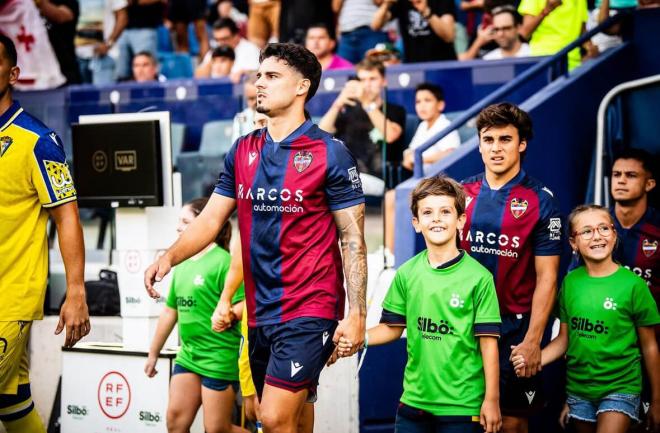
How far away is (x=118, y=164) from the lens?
25.2ft

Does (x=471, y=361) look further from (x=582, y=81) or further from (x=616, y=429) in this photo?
(x=582, y=81)

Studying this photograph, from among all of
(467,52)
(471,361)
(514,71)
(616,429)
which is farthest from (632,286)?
(467,52)

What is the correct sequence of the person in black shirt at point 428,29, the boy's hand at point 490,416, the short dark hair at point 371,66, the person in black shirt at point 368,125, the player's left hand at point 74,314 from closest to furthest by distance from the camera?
the boy's hand at point 490,416, the player's left hand at point 74,314, the person in black shirt at point 368,125, the short dark hair at point 371,66, the person in black shirt at point 428,29

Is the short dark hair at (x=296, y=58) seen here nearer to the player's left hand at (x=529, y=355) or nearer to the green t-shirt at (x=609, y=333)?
the player's left hand at (x=529, y=355)

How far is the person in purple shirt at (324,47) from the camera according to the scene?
11.4 metres

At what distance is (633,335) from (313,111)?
5055 mm

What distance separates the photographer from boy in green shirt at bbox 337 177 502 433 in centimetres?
529

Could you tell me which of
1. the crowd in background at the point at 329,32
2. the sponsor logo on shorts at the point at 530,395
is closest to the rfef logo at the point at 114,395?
the sponsor logo on shorts at the point at 530,395

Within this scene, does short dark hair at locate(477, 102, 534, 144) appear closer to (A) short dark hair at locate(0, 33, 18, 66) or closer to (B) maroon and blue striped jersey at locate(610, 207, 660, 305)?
(B) maroon and blue striped jersey at locate(610, 207, 660, 305)

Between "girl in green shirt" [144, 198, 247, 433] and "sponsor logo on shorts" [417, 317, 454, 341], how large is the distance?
70.5 inches

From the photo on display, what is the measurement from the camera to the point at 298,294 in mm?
5293

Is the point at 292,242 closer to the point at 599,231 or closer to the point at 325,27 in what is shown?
the point at 599,231

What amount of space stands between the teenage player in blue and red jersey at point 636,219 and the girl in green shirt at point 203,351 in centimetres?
269

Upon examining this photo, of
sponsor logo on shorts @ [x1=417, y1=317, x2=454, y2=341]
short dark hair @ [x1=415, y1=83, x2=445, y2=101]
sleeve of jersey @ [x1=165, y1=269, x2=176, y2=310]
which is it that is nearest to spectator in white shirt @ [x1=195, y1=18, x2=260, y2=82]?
short dark hair @ [x1=415, y1=83, x2=445, y2=101]
